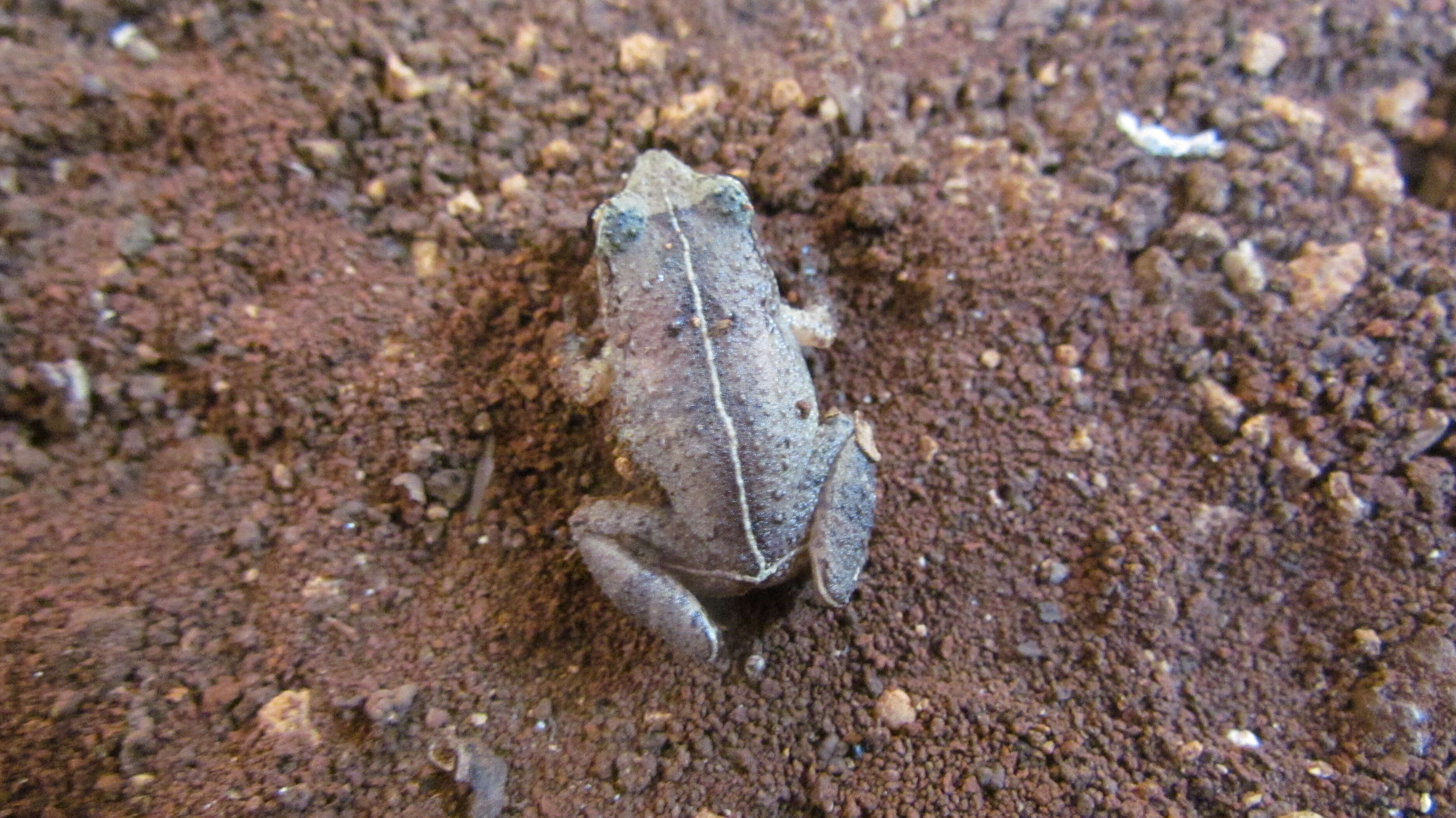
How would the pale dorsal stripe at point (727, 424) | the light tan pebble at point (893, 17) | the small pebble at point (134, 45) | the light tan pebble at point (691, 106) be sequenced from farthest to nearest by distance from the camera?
the light tan pebble at point (893, 17)
the small pebble at point (134, 45)
the light tan pebble at point (691, 106)
the pale dorsal stripe at point (727, 424)

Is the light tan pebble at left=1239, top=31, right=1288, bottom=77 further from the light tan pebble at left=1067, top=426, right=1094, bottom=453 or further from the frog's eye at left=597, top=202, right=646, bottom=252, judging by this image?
the frog's eye at left=597, top=202, right=646, bottom=252

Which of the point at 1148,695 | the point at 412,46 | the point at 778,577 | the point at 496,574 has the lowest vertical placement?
the point at 1148,695

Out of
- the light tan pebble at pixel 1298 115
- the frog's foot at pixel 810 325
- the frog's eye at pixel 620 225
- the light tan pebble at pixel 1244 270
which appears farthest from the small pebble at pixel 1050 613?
the light tan pebble at pixel 1298 115

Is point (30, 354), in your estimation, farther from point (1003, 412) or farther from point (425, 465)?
point (1003, 412)

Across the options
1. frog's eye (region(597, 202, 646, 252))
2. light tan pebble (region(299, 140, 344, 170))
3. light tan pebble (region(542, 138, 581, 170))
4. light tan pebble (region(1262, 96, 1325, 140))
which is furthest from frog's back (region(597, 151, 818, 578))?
light tan pebble (region(1262, 96, 1325, 140))

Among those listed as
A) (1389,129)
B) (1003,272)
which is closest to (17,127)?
(1003,272)

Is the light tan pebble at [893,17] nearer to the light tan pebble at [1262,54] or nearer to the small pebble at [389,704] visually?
the light tan pebble at [1262,54]
